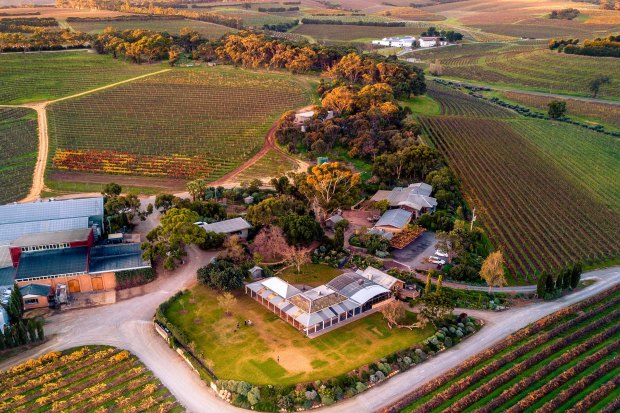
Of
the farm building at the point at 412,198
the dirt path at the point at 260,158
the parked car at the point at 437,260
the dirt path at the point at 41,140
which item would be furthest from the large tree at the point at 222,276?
the dirt path at the point at 41,140

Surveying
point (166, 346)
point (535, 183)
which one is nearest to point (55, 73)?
point (166, 346)

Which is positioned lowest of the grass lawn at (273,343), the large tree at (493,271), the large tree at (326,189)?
the grass lawn at (273,343)

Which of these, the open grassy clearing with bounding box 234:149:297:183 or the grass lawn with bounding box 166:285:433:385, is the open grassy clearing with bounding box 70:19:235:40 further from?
the grass lawn with bounding box 166:285:433:385

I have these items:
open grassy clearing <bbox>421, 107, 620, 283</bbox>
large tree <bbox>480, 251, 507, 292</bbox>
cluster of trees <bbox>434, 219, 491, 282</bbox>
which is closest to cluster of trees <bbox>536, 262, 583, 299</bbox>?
open grassy clearing <bbox>421, 107, 620, 283</bbox>

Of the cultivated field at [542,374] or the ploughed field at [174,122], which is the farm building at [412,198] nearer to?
the cultivated field at [542,374]

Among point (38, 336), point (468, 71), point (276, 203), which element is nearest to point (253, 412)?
point (38, 336)

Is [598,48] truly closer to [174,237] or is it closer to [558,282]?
[558,282]

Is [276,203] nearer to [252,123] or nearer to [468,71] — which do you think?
[252,123]
